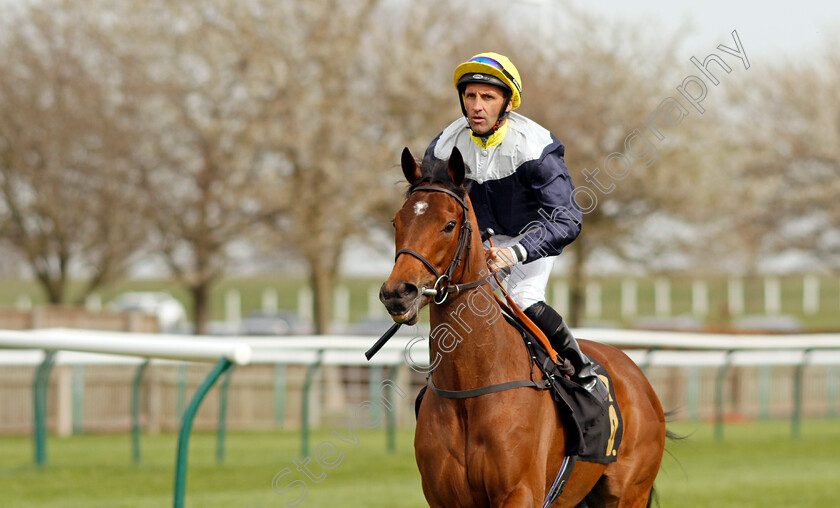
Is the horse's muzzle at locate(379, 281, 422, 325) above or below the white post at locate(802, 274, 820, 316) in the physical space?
above

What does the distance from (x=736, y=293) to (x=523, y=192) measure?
4646 cm

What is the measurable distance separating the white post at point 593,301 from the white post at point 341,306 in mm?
10069

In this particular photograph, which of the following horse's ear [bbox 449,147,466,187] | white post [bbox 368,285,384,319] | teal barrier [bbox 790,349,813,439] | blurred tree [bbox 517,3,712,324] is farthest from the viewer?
white post [bbox 368,285,384,319]

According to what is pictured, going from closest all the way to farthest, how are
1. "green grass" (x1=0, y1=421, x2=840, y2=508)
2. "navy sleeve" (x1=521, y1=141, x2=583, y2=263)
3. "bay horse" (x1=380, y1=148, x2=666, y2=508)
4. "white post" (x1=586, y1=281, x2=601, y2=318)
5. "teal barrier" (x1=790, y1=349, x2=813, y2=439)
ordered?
"bay horse" (x1=380, y1=148, x2=666, y2=508)
"navy sleeve" (x1=521, y1=141, x2=583, y2=263)
"green grass" (x1=0, y1=421, x2=840, y2=508)
"teal barrier" (x1=790, y1=349, x2=813, y2=439)
"white post" (x1=586, y1=281, x2=601, y2=318)

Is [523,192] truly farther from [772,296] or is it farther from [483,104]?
[772,296]

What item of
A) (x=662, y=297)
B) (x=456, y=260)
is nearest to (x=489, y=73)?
(x=456, y=260)

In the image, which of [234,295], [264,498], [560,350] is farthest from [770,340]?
[234,295]

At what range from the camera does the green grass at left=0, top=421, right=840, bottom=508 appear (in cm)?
742

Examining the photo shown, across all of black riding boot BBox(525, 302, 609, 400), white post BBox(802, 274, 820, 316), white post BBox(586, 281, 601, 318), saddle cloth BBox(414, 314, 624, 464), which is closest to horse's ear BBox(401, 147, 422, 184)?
saddle cloth BBox(414, 314, 624, 464)

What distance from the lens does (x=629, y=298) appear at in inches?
1887

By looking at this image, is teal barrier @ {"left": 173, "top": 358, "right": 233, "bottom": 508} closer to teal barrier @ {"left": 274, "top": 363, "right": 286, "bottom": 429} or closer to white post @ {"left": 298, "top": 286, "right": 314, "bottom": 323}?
teal barrier @ {"left": 274, "top": 363, "right": 286, "bottom": 429}

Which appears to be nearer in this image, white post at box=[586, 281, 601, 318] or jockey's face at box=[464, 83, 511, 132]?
jockey's face at box=[464, 83, 511, 132]

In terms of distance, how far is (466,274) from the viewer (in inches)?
144

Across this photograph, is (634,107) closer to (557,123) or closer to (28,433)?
(557,123)
